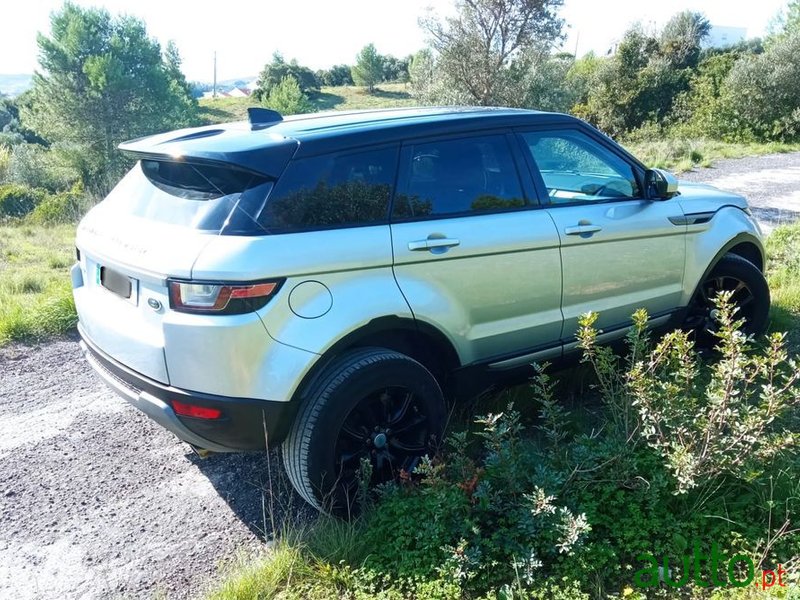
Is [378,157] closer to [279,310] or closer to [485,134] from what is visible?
[485,134]

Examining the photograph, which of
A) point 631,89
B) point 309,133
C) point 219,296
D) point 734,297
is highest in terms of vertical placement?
point 631,89

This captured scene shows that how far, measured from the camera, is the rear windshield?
266 centimetres

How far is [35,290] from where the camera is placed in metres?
6.91

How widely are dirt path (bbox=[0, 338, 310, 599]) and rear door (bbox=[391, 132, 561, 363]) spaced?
4.22ft

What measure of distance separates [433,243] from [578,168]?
1.43m

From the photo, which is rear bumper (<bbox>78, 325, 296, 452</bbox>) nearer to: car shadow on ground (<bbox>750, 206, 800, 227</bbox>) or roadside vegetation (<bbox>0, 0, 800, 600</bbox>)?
roadside vegetation (<bbox>0, 0, 800, 600</bbox>)

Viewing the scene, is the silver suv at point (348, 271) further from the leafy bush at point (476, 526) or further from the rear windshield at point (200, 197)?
the leafy bush at point (476, 526)

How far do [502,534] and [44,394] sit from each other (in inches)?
136

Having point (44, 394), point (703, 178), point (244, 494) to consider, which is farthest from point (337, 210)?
point (703, 178)

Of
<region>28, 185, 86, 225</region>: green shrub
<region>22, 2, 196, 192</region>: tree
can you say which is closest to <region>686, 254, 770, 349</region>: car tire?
<region>28, 185, 86, 225</region>: green shrub

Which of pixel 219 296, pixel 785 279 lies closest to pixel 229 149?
pixel 219 296

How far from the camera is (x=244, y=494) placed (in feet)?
10.6

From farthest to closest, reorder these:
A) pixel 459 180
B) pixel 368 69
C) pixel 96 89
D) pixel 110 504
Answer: pixel 368 69, pixel 96 89, pixel 459 180, pixel 110 504

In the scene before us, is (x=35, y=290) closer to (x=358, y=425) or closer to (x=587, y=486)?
(x=358, y=425)
